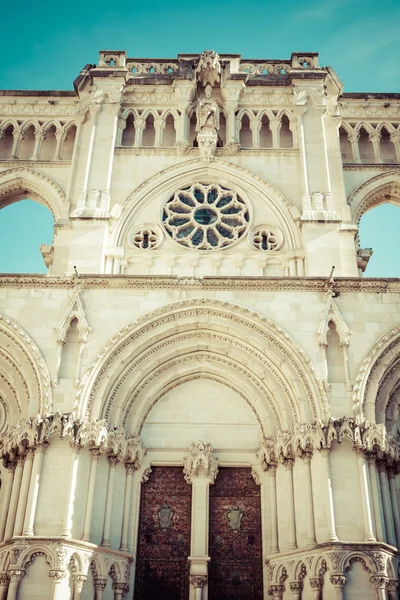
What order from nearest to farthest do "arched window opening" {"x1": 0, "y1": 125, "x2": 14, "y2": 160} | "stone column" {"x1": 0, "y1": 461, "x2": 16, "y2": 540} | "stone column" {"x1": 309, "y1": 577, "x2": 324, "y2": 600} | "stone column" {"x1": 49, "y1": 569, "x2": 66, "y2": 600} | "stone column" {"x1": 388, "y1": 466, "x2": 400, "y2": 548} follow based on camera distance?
"stone column" {"x1": 49, "y1": 569, "x2": 66, "y2": 600} → "stone column" {"x1": 309, "y1": 577, "x2": 324, "y2": 600} → "stone column" {"x1": 388, "y1": 466, "x2": 400, "y2": 548} → "stone column" {"x1": 0, "y1": 461, "x2": 16, "y2": 540} → "arched window opening" {"x1": 0, "y1": 125, "x2": 14, "y2": 160}

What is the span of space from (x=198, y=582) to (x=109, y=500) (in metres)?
2.31

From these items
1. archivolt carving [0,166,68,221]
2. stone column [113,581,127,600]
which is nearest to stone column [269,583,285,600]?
stone column [113,581,127,600]

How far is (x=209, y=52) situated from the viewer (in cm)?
1867

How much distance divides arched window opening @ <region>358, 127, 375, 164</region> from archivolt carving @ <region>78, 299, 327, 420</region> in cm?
805

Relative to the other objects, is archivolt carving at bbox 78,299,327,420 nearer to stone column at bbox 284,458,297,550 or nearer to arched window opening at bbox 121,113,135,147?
stone column at bbox 284,458,297,550

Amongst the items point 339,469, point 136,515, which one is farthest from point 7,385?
point 339,469

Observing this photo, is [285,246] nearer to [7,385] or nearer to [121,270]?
[121,270]

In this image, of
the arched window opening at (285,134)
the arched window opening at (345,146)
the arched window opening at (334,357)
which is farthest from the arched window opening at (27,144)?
the arched window opening at (334,357)

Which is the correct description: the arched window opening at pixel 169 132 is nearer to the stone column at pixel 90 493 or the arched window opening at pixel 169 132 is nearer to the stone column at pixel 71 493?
the stone column at pixel 90 493

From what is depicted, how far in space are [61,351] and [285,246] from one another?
6.66m

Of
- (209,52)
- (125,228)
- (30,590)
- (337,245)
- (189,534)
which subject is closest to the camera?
(30,590)

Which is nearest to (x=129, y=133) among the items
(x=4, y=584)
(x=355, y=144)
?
(x=355, y=144)

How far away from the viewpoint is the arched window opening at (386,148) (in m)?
19.0

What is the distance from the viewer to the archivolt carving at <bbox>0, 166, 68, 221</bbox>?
18203 mm
